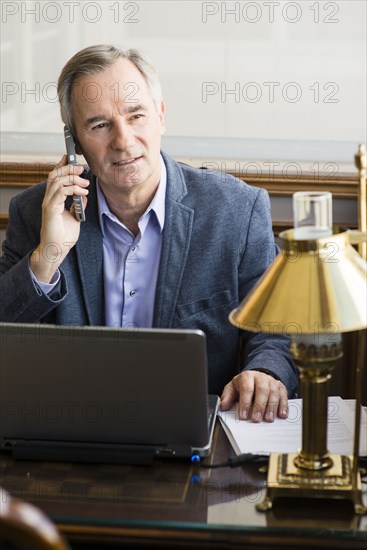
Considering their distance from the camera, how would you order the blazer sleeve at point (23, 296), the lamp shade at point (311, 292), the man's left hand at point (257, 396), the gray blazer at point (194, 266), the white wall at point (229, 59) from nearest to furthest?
the lamp shade at point (311, 292), the man's left hand at point (257, 396), the blazer sleeve at point (23, 296), the gray blazer at point (194, 266), the white wall at point (229, 59)

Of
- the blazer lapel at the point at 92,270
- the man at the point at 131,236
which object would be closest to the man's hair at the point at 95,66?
the man at the point at 131,236

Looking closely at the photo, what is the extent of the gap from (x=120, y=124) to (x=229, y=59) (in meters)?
0.61

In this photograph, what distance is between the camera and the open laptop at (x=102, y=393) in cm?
156

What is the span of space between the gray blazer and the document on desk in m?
0.42

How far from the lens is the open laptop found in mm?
1559

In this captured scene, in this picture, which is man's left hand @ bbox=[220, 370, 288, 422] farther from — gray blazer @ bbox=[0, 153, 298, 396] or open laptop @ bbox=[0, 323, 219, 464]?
gray blazer @ bbox=[0, 153, 298, 396]

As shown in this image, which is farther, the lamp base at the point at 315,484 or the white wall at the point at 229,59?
the white wall at the point at 229,59

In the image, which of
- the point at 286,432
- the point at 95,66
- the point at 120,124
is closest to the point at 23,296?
the point at 120,124

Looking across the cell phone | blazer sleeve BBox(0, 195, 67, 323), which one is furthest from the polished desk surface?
the cell phone

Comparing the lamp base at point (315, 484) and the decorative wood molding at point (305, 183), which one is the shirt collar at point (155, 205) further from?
the lamp base at point (315, 484)

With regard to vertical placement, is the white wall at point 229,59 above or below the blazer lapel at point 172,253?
above

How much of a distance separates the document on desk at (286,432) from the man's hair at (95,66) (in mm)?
902

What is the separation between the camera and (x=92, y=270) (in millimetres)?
2322

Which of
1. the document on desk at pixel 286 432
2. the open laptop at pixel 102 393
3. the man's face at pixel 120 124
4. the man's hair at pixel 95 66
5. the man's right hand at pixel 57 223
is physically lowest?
the document on desk at pixel 286 432
